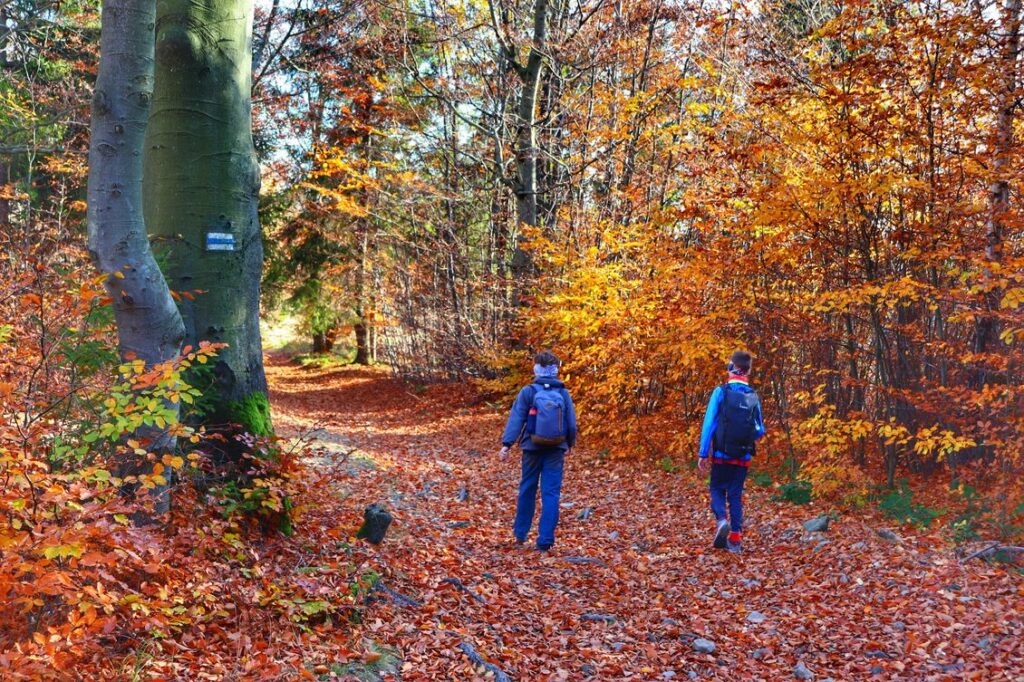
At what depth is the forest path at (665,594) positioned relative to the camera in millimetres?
5090

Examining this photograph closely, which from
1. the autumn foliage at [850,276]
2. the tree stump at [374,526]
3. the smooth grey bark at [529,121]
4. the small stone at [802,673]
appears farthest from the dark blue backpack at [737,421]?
the smooth grey bark at [529,121]

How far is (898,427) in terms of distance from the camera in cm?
788

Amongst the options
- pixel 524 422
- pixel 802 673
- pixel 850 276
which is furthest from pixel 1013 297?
pixel 524 422

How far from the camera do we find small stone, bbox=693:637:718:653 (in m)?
5.47

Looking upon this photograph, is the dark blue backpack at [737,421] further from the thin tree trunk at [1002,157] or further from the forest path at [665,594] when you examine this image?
the thin tree trunk at [1002,157]

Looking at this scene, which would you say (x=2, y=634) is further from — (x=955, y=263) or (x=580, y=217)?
(x=580, y=217)

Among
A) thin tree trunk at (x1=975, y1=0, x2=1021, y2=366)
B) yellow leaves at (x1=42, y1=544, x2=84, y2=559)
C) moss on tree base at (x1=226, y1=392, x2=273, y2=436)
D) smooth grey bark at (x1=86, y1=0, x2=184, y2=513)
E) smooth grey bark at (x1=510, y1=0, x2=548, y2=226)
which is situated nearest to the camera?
yellow leaves at (x1=42, y1=544, x2=84, y2=559)

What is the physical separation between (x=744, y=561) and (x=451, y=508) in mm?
3460

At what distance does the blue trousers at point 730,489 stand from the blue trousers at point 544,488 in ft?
5.25

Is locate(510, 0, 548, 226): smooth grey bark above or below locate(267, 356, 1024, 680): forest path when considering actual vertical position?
above

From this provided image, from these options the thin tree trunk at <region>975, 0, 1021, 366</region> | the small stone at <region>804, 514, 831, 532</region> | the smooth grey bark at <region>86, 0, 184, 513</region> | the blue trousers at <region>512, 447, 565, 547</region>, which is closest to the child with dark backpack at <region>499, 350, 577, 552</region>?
the blue trousers at <region>512, 447, 565, 547</region>

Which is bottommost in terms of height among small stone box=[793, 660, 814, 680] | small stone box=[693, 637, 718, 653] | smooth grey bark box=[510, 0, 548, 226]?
small stone box=[693, 637, 718, 653]

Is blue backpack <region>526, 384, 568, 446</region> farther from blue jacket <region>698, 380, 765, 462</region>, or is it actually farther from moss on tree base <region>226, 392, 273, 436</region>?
moss on tree base <region>226, 392, 273, 436</region>

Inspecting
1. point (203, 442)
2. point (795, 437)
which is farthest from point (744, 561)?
point (203, 442)
